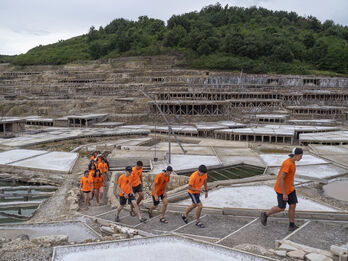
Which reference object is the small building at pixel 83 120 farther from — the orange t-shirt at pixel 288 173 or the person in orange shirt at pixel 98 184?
the orange t-shirt at pixel 288 173

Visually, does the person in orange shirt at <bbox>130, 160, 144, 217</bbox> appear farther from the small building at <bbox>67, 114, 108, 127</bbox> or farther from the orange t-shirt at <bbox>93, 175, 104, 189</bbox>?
the small building at <bbox>67, 114, 108, 127</bbox>

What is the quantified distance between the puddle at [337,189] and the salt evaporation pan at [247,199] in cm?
203

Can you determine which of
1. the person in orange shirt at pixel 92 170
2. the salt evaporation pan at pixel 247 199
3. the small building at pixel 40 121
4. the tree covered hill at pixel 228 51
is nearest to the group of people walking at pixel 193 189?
the salt evaporation pan at pixel 247 199

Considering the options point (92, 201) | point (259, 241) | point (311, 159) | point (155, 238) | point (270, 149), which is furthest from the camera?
point (270, 149)

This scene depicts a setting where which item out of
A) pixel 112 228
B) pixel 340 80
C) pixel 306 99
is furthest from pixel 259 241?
pixel 340 80

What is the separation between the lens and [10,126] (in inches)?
1058

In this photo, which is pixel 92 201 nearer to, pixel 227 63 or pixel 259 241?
pixel 259 241

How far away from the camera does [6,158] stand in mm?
17094

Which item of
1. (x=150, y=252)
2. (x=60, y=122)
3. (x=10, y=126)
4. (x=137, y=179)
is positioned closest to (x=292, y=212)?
(x=150, y=252)

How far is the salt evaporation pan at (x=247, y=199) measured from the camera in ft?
28.6

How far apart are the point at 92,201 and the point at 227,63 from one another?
4637 cm

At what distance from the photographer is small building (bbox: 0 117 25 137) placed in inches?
1004

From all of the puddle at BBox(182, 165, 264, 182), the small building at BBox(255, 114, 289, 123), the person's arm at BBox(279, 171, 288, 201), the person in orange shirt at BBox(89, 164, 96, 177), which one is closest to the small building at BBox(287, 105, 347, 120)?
the small building at BBox(255, 114, 289, 123)

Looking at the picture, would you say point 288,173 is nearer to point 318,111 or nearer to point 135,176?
point 135,176
